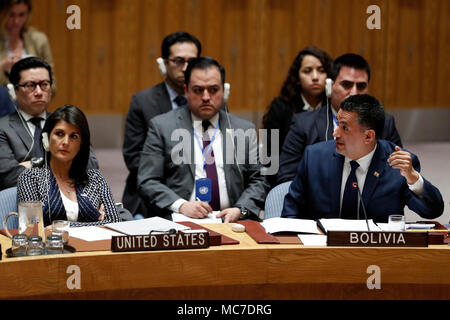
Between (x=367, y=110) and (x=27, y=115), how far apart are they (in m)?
1.88

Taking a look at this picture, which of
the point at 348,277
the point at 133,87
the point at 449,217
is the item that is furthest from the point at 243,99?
the point at 348,277

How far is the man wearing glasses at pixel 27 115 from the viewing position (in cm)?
379

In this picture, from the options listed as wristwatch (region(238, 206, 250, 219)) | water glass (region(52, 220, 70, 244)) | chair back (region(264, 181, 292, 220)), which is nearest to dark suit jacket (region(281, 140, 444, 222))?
chair back (region(264, 181, 292, 220))

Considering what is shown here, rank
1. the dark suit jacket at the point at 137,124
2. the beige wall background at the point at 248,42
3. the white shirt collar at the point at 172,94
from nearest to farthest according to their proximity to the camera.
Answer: the dark suit jacket at the point at 137,124, the white shirt collar at the point at 172,94, the beige wall background at the point at 248,42

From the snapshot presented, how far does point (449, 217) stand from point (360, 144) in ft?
8.35

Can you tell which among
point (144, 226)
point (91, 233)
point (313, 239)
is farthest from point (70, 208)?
point (313, 239)

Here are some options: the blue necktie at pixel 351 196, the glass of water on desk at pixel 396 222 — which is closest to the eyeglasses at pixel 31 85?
the blue necktie at pixel 351 196

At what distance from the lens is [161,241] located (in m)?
2.52

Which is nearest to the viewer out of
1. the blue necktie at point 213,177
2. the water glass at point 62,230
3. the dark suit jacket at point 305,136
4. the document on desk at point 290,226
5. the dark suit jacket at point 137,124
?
the water glass at point 62,230

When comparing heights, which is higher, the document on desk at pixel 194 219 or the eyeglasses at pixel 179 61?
the eyeglasses at pixel 179 61

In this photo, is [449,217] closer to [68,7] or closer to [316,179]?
[316,179]

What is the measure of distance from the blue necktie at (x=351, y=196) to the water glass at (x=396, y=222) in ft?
1.35

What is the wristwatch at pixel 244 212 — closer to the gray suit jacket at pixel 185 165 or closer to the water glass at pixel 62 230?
the gray suit jacket at pixel 185 165

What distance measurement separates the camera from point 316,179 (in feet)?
10.5
